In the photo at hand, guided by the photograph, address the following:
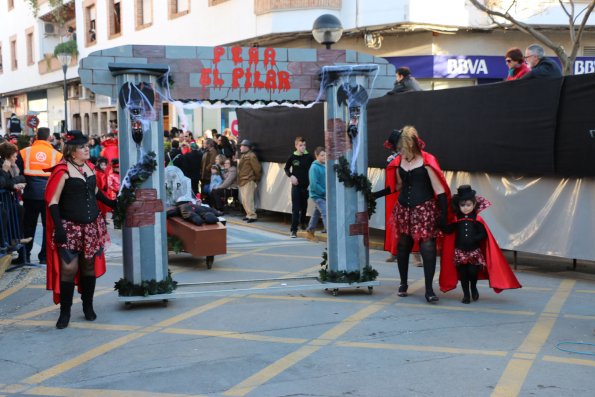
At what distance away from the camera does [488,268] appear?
7.25 metres

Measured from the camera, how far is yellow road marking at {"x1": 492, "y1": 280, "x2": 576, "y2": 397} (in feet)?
16.0

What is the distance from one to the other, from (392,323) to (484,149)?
3499 millimetres

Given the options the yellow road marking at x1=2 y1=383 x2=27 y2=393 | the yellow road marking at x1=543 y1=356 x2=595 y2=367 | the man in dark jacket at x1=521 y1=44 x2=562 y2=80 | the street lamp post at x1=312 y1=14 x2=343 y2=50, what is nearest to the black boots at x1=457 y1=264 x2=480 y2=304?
the yellow road marking at x1=543 y1=356 x2=595 y2=367

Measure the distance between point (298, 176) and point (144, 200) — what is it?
5868 mm

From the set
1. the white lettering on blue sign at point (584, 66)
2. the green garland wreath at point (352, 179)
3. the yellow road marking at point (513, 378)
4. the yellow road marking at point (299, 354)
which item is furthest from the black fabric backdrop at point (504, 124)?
the white lettering on blue sign at point (584, 66)

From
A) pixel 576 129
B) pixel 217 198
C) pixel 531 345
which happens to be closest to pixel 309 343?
pixel 531 345

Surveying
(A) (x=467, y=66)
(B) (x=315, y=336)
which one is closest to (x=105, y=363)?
(B) (x=315, y=336)

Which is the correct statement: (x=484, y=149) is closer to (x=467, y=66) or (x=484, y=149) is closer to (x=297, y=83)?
(x=297, y=83)

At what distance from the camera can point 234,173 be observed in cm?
1565

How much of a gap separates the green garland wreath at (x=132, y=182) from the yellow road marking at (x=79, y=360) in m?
1.24

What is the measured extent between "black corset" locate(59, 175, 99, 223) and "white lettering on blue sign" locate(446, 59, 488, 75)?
1444cm

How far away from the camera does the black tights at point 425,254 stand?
7.27 m

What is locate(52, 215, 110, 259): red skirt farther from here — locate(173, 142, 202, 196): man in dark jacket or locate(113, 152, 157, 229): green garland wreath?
locate(173, 142, 202, 196): man in dark jacket

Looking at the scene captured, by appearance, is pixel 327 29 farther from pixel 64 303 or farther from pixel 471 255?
pixel 64 303
